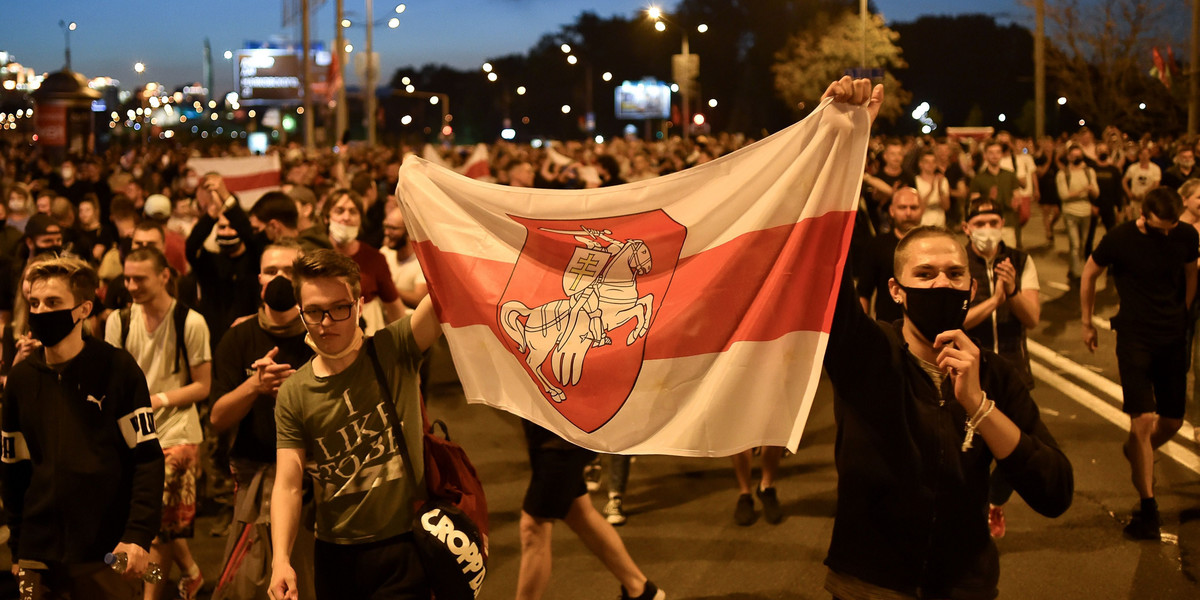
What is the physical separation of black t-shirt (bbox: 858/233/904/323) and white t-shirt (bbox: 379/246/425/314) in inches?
111

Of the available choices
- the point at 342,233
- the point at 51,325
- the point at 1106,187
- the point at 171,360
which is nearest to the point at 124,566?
the point at 51,325

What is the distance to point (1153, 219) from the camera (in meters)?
7.12

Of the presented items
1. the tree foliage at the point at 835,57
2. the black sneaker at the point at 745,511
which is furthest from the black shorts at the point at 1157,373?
the tree foliage at the point at 835,57

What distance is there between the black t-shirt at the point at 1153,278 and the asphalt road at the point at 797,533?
1.13 m

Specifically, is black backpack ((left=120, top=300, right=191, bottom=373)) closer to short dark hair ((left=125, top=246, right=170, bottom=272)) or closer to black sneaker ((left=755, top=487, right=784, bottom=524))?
short dark hair ((left=125, top=246, right=170, bottom=272))

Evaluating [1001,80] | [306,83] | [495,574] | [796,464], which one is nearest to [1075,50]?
[306,83]

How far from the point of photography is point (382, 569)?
12.8 feet

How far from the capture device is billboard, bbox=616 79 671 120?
85.1 m

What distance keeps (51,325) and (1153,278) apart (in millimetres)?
5980

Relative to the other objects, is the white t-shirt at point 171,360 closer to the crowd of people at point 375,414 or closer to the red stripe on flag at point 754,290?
the crowd of people at point 375,414

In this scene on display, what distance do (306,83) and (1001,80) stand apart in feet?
233

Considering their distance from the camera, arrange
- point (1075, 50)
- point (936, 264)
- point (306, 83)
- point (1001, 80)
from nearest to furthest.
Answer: point (936, 264), point (306, 83), point (1075, 50), point (1001, 80)

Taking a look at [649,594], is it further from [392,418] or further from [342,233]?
[342,233]

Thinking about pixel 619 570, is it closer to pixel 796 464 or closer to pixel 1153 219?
pixel 796 464
